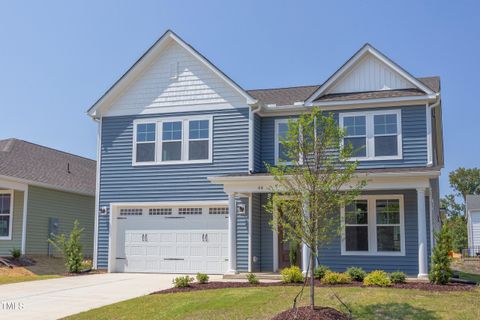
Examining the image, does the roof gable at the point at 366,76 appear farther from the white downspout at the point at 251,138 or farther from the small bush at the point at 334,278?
the small bush at the point at 334,278

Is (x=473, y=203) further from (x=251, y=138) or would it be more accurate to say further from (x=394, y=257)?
(x=251, y=138)

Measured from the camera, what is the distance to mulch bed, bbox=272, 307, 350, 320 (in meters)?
10.5

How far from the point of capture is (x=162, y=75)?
70.1ft

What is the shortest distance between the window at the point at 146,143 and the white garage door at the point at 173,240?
1.92 meters

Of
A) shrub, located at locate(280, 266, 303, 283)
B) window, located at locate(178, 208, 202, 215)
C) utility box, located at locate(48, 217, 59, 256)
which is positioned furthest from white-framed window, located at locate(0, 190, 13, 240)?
shrub, located at locate(280, 266, 303, 283)

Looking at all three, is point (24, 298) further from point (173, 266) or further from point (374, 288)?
point (374, 288)

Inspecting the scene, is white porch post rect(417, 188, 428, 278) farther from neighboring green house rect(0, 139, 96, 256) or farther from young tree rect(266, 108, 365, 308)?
neighboring green house rect(0, 139, 96, 256)

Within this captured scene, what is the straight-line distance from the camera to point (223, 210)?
66.5 ft

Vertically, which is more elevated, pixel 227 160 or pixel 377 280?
pixel 227 160

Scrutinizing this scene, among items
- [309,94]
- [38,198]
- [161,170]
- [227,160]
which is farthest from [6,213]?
[309,94]

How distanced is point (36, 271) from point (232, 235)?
779 cm

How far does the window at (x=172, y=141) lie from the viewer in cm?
2069

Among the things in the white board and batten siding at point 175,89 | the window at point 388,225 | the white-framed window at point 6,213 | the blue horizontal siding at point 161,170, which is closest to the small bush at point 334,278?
the window at point 388,225

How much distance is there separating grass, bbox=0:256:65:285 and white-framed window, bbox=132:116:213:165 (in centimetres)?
495
